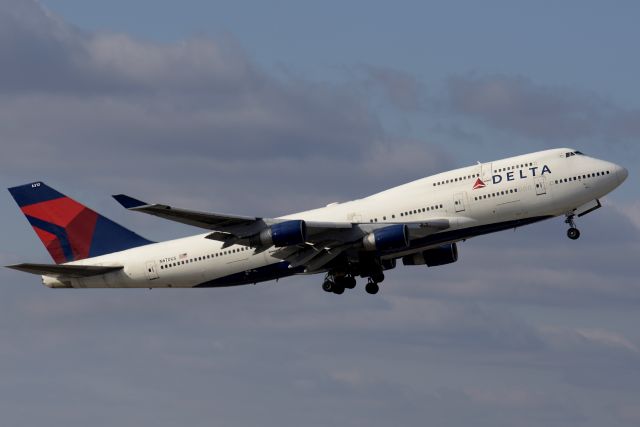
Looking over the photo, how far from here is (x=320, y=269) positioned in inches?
2768

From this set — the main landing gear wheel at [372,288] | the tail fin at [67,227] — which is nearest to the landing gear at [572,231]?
the main landing gear wheel at [372,288]

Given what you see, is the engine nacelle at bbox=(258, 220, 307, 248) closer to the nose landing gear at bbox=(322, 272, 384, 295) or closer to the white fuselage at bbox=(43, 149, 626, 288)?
the white fuselage at bbox=(43, 149, 626, 288)

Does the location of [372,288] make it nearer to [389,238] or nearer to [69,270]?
[389,238]

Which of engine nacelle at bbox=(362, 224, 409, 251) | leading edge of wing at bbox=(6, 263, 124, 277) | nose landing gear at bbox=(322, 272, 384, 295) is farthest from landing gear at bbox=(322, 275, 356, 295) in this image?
leading edge of wing at bbox=(6, 263, 124, 277)

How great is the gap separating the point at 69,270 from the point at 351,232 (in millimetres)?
16540

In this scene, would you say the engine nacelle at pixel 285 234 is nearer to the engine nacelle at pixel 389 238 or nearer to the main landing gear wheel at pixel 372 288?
the engine nacelle at pixel 389 238

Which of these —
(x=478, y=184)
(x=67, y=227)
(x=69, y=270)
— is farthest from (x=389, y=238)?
(x=67, y=227)

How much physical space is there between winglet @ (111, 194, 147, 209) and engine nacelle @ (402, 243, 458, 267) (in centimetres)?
1867

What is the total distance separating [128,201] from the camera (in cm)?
5994

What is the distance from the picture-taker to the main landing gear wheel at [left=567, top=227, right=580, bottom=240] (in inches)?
2601

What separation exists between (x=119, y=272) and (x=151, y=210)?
12017mm

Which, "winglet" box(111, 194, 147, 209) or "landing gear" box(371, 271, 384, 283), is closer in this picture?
"winglet" box(111, 194, 147, 209)

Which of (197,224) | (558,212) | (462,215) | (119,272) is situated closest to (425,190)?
(462,215)

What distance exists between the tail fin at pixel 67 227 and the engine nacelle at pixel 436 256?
15.6 metres
